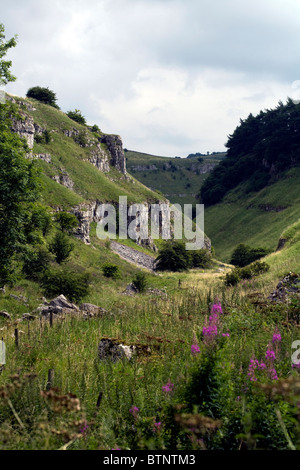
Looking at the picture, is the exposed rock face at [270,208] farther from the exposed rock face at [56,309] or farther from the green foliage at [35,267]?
the exposed rock face at [56,309]

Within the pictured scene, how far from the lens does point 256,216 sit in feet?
249

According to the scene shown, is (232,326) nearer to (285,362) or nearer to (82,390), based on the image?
(285,362)

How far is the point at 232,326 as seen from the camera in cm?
852

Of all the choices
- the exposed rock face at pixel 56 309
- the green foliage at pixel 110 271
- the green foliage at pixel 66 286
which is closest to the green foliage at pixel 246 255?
the green foliage at pixel 110 271

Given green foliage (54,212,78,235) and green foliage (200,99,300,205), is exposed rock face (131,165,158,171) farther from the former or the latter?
green foliage (54,212,78,235)

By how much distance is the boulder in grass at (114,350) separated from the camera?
6.56m

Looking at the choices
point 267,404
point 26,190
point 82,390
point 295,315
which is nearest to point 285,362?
point 267,404

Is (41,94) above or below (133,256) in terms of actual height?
above

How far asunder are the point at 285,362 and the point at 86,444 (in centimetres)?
355

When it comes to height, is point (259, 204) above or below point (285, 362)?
above

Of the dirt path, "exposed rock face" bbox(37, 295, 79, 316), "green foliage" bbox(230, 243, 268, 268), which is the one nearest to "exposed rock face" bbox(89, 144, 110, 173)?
the dirt path

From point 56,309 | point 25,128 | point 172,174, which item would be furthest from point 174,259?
point 172,174

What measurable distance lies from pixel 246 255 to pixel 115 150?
158 ft

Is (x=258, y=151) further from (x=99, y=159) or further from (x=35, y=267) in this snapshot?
(x=35, y=267)
